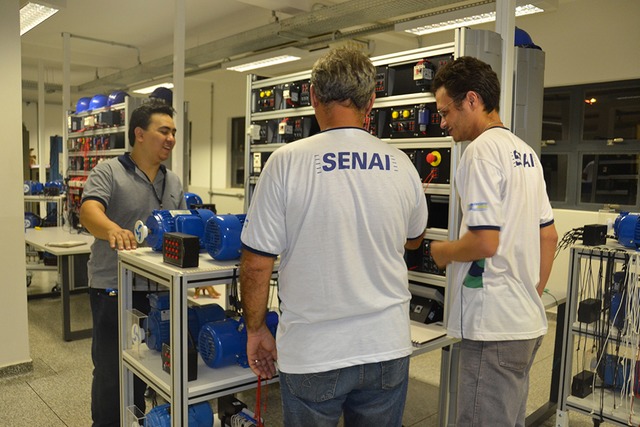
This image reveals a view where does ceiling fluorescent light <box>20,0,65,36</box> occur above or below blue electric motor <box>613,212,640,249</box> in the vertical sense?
above

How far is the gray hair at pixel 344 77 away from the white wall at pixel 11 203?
2999 mm

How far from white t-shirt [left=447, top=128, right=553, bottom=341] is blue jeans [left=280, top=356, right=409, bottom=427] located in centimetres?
48

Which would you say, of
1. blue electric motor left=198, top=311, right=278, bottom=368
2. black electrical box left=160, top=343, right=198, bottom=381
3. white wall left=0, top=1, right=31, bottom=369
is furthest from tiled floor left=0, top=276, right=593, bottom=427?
black electrical box left=160, top=343, right=198, bottom=381

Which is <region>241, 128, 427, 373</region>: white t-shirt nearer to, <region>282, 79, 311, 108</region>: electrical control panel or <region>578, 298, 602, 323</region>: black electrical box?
<region>578, 298, 602, 323</region>: black electrical box

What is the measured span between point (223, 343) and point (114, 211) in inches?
37.1

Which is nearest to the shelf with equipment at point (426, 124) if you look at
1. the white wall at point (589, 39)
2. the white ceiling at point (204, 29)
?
the white ceiling at point (204, 29)

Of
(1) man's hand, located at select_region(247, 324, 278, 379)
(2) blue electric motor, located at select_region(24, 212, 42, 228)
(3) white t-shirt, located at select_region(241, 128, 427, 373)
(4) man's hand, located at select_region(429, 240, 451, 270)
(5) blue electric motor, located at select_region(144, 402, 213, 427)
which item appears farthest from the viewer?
(2) blue electric motor, located at select_region(24, 212, 42, 228)

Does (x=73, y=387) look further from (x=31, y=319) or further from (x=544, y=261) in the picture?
(x=544, y=261)

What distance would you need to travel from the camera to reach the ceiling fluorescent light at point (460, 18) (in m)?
4.34

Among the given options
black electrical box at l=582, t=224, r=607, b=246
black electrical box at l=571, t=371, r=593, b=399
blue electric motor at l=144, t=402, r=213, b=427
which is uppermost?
black electrical box at l=582, t=224, r=607, b=246

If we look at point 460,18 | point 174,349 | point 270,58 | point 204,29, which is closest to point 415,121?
point 174,349

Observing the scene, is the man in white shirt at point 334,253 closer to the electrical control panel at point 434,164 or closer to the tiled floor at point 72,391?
the electrical control panel at point 434,164

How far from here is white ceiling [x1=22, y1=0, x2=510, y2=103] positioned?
207 inches

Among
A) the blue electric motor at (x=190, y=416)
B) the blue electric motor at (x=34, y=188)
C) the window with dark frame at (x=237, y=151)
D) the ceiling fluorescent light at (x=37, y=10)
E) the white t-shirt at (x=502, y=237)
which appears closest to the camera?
the white t-shirt at (x=502, y=237)
